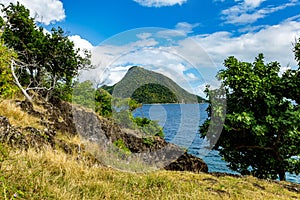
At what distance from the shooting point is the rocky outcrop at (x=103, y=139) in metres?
7.51

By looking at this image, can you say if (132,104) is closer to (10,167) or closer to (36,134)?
(36,134)

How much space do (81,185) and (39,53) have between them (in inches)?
670

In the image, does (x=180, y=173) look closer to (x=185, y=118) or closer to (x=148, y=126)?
(x=185, y=118)

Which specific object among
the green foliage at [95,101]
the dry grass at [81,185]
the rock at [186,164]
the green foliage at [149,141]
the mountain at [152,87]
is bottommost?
the rock at [186,164]

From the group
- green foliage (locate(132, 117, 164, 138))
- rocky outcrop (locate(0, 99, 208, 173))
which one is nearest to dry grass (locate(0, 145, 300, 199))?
rocky outcrop (locate(0, 99, 208, 173))

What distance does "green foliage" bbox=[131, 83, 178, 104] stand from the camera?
29.9 feet

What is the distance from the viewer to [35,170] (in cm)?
422

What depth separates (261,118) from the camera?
839cm

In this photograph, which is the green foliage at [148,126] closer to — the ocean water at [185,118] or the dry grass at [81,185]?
the ocean water at [185,118]

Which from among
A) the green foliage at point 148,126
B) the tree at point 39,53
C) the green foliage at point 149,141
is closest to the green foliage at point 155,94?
the green foliage at point 149,141

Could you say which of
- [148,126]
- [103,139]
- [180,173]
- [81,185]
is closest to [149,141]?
[148,126]

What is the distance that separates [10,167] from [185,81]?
16.5 feet

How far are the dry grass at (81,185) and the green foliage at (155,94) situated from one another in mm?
3792

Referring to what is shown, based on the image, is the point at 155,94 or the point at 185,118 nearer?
the point at 155,94
